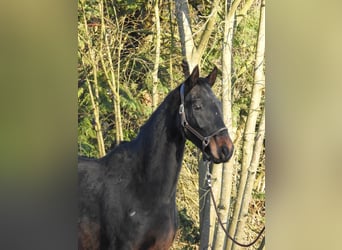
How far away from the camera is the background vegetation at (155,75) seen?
2.74 metres

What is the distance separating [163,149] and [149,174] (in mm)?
155

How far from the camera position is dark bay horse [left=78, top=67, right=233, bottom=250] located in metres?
2.60

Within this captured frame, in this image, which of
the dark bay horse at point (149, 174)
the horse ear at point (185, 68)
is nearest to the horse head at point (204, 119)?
the dark bay horse at point (149, 174)

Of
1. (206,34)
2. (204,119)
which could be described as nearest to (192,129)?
(204,119)

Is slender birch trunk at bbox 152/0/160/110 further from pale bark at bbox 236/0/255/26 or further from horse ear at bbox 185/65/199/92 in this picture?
pale bark at bbox 236/0/255/26

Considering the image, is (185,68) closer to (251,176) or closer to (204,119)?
(204,119)

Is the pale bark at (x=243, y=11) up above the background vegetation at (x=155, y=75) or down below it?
above

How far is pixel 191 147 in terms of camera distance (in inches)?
106

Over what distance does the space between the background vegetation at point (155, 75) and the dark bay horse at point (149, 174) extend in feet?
0.27

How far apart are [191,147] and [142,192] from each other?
1.16 ft

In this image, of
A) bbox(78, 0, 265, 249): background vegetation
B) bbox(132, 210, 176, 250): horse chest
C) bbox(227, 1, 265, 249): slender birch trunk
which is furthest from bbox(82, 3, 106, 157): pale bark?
bbox(227, 1, 265, 249): slender birch trunk

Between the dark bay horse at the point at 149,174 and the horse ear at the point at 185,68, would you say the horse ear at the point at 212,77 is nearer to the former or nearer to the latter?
the dark bay horse at the point at 149,174

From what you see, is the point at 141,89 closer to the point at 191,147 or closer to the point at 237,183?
the point at 191,147
